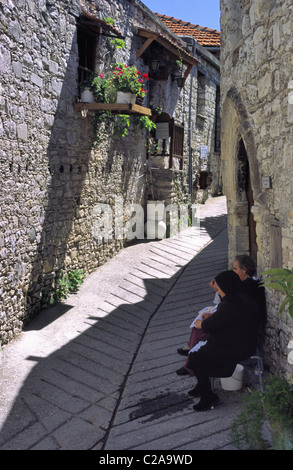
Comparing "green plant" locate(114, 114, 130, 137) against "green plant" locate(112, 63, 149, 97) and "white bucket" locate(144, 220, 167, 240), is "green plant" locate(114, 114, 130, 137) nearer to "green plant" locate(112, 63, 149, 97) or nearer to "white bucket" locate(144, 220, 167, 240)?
"green plant" locate(112, 63, 149, 97)

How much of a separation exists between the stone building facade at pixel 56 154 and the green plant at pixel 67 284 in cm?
10

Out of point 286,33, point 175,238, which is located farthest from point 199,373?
point 175,238

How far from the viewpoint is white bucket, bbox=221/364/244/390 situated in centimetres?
412

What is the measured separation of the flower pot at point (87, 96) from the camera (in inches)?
293

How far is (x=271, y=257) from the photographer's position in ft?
14.5

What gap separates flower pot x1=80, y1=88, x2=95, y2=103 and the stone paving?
281 cm

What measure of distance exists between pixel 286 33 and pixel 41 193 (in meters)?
3.80

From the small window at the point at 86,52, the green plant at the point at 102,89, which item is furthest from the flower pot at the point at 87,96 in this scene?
the small window at the point at 86,52

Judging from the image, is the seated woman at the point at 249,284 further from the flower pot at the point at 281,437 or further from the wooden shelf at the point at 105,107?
the wooden shelf at the point at 105,107

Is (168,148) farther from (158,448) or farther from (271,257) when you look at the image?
(158,448)

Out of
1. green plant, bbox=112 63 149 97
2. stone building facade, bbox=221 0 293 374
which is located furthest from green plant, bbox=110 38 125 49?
stone building facade, bbox=221 0 293 374

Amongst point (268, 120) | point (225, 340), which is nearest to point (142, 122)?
point (268, 120)

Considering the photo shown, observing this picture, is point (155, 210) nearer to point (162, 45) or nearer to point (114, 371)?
point (162, 45)

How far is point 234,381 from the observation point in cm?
413
